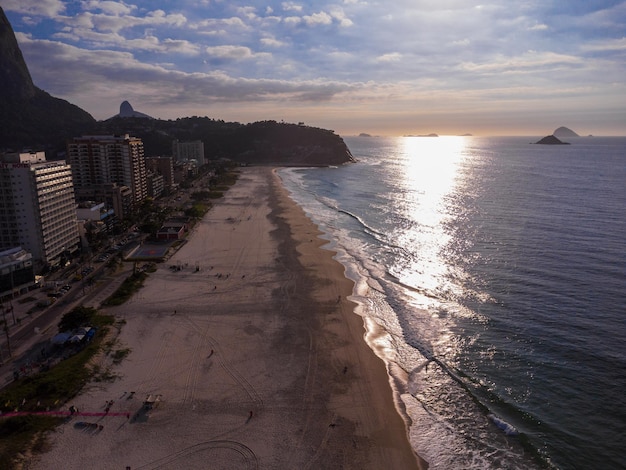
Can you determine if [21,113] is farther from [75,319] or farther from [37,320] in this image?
[75,319]

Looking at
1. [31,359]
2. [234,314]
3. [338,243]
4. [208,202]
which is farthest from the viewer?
[208,202]

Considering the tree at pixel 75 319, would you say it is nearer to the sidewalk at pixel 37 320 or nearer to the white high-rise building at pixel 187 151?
the sidewalk at pixel 37 320

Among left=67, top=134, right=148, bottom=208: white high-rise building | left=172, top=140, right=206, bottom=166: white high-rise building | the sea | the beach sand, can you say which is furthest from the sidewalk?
left=172, top=140, right=206, bottom=166: white high-rise building

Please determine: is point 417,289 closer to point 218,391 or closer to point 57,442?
point 218,391

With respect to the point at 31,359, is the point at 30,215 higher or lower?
higher

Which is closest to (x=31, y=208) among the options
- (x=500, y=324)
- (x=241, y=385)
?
(x=241, y=385)

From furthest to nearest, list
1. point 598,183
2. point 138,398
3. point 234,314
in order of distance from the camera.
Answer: point 598,183
point 234,314
point 138,398

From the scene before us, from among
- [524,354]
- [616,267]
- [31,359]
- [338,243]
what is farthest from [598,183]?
[31,359]

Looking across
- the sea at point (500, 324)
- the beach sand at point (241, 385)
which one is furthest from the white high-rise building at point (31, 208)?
the sea at point (500, 324)
